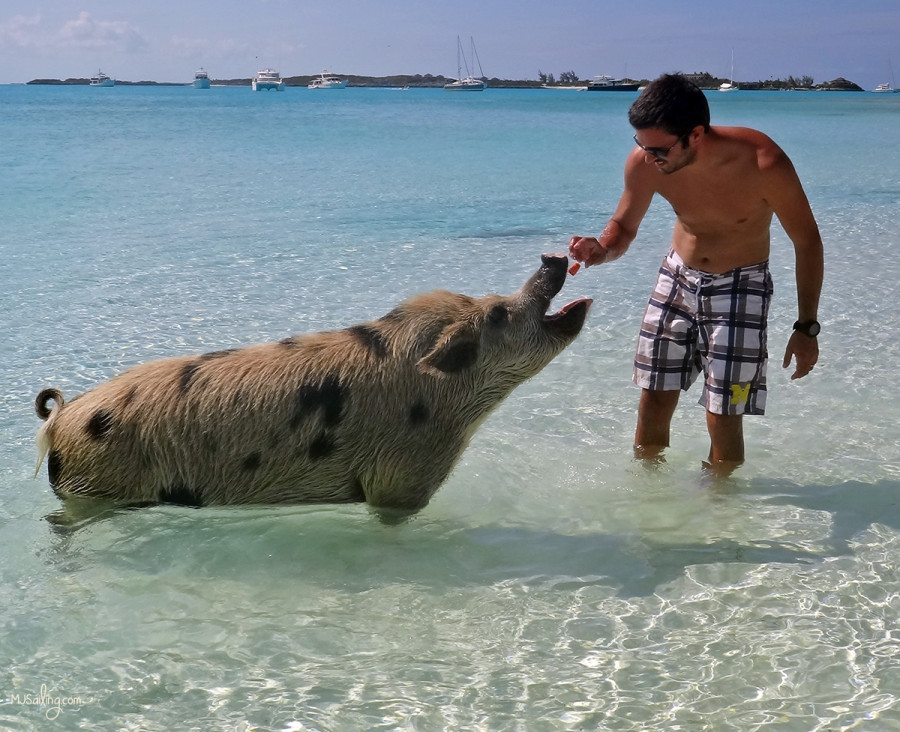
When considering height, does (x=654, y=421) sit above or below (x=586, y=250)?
below

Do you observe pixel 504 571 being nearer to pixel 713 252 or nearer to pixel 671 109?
pixel 713 252

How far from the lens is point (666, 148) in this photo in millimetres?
4785

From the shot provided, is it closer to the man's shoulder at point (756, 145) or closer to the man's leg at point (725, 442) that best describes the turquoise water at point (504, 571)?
the man's leg at point (725, 442)

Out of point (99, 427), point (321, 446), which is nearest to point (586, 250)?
point (321, 446)

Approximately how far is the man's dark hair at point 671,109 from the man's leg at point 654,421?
1.60 m

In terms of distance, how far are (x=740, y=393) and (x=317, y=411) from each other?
228 cm

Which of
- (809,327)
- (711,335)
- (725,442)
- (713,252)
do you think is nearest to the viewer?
(809,327)

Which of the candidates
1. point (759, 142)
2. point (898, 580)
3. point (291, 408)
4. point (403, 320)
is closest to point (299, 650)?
point (291, 408)

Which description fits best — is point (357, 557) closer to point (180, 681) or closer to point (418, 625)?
point (418, 625)

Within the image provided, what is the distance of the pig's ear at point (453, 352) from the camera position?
185 inches

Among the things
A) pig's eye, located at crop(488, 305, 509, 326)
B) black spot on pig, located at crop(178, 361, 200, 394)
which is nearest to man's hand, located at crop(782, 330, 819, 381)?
pig's eye, located at crop(488, 305, 509, 326)

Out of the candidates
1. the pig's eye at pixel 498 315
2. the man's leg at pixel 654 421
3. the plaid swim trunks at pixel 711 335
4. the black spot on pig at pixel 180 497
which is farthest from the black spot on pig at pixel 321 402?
the man's leg at pixel 654 421

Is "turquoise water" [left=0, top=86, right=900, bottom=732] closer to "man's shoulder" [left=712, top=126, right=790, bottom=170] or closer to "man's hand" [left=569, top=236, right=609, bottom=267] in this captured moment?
"man's hand" [left=569, top=236, right=609, bottom=267]

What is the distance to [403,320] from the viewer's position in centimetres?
492
